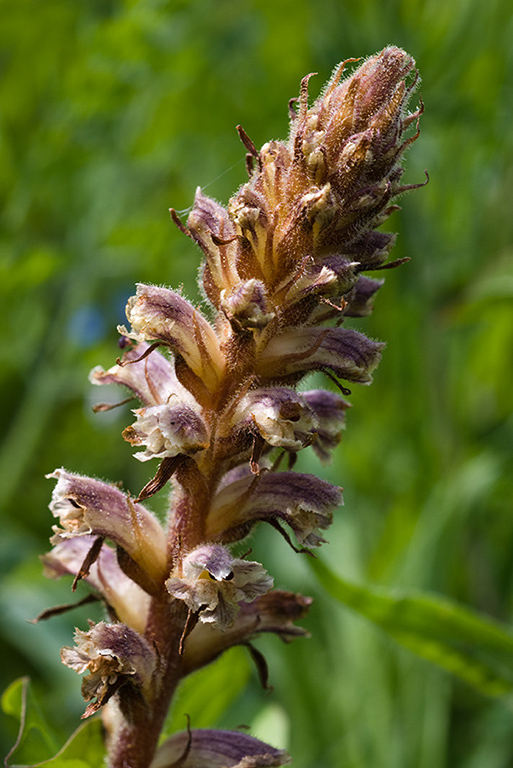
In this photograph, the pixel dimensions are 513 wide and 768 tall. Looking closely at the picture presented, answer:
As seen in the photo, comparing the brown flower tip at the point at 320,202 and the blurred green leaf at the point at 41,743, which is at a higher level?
the brown flower tip at the point at 320,202

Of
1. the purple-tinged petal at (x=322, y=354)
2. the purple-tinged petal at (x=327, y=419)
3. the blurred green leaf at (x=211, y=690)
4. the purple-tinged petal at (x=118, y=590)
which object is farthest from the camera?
the blurred green leaf at (x=211, y=690)

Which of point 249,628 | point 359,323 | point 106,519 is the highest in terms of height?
point 359,323

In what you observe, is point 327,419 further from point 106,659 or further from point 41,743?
point 41,743

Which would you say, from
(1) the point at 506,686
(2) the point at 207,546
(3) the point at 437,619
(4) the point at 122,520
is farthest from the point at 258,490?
(1) the point at 506,686

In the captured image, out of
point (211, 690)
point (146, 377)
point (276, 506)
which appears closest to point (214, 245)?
point (146, 377)

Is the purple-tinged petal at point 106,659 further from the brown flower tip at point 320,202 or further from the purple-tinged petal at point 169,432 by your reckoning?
the brown flower tip at point 320,202

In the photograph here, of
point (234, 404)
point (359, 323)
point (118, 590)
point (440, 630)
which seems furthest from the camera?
point (359, 323)

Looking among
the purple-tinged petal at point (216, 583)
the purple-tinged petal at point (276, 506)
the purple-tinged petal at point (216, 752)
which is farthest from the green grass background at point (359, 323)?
the purple-tinged petal at point (216, 583)

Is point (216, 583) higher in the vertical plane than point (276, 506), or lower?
lower
